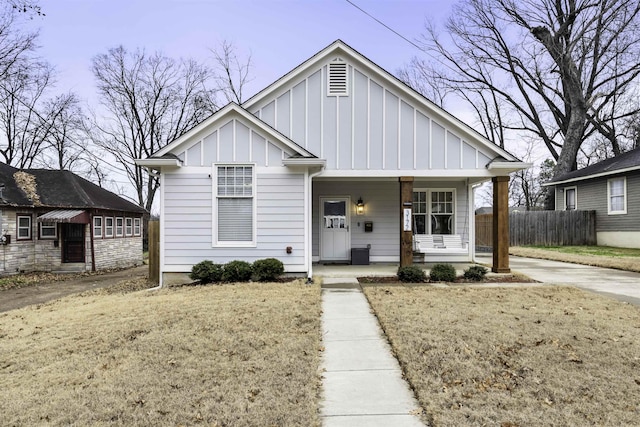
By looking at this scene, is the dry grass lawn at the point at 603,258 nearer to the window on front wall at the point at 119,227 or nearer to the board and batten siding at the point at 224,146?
the board and batten siding at the point at 224,146

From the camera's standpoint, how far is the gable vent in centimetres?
1076

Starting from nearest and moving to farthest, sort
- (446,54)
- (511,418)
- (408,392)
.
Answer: (511,418), (408,392), (446,54)

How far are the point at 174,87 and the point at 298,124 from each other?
22367mm

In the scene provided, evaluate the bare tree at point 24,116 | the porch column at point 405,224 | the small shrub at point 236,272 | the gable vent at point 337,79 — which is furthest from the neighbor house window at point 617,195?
the bare tree at point 24,116

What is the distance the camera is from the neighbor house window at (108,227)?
55.7ft

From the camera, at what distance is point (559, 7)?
2448cm

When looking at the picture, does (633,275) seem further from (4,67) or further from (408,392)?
(4,67)

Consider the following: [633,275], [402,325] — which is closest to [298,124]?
[402,325]

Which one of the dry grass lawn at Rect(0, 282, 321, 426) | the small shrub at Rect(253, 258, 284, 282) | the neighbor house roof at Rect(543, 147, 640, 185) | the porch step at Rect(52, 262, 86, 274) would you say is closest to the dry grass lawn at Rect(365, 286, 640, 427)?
the dry grass lawn at Rect(0, 282, 321, 426)

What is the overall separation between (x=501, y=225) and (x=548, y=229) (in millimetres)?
12989

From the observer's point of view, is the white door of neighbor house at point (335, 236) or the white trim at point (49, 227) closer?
the white door of neighbor house at point (335, 236)

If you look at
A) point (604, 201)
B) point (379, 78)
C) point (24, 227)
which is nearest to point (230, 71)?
point (24, 227)

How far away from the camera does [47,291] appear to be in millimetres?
11188

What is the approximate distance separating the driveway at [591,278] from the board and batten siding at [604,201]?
7.60 metres
